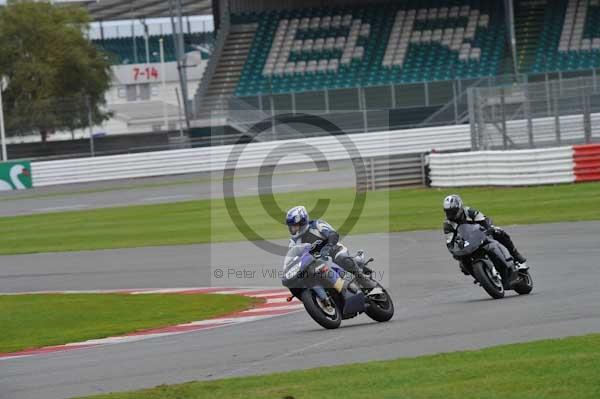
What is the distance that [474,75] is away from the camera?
53.4 m

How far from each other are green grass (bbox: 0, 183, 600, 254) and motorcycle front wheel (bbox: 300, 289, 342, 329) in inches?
432

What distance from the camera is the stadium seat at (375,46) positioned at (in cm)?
5481

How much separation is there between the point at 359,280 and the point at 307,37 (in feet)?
156

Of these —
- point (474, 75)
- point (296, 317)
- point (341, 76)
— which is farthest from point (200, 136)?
point (296, 317)

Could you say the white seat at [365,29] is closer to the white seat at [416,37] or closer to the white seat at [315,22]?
the white seat at [416,37]

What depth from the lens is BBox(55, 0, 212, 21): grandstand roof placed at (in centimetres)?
7393

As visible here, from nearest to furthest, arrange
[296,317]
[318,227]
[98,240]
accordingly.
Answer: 1. [318,227]
2. [296,317]
3. [98,240]

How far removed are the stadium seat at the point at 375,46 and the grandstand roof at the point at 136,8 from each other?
1408cm

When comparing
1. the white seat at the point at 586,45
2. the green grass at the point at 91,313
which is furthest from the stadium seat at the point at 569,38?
the green grass at the point at 91,313

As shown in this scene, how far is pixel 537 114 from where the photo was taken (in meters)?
31.8

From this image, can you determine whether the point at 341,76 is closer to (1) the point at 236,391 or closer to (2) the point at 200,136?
(2) the point at 200,136

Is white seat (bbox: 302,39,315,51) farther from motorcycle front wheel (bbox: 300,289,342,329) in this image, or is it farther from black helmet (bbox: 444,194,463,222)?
motorcycle front wheel (bbox: 300,289,342,329)

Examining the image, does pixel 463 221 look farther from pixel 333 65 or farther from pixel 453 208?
pixel 333 65

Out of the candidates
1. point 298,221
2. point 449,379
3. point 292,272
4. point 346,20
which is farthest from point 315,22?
point 449,379
